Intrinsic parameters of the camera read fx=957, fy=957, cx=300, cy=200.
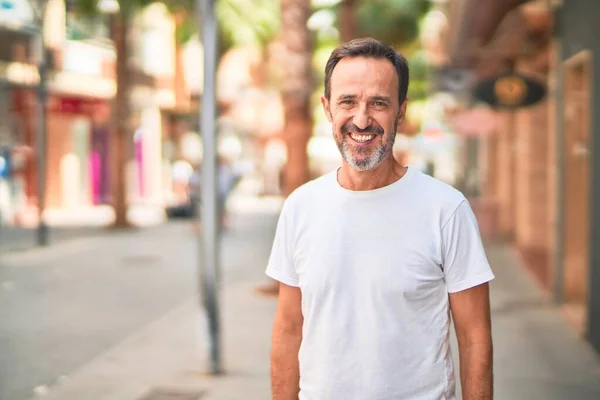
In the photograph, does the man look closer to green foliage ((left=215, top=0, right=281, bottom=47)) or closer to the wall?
the wall

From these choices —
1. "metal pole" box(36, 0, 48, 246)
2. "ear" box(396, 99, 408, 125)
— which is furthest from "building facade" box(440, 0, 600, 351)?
"metal pole" box(36, 0, 48, 246)

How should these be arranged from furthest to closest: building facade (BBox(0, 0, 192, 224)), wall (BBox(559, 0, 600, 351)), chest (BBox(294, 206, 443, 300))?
building facade (BBox(0, 0, 192, 224)) < wall (BBox(559, 0, 600, 351)) < chest (BBox(294, 206, 443, 300))

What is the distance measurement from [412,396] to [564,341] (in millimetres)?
6379

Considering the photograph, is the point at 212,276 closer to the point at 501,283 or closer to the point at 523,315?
the point at 523,315

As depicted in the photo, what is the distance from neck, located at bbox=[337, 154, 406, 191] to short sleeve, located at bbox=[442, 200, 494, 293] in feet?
0.70

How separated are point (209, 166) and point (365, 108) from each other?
17.1ft

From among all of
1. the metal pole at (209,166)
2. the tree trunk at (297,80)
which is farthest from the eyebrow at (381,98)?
the tree trunk at (297,80)

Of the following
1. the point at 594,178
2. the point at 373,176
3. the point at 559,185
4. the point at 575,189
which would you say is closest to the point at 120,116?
the point at 559,185

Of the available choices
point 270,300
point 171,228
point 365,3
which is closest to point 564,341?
point 270,300

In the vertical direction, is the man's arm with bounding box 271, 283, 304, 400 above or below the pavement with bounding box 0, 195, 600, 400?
above

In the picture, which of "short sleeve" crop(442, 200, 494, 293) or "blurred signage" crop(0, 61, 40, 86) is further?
"blurred signage" crop(0, 61, 40, 86)

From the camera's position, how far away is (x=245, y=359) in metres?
7.91

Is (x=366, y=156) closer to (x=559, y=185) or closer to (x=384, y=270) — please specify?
(x=384, y=270)

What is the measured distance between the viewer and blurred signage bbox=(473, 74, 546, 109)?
11438 millimetres
